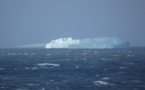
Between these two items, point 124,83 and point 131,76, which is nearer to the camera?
point 124,83

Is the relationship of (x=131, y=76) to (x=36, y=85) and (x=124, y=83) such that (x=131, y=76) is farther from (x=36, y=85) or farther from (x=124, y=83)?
(x=36, y=85)

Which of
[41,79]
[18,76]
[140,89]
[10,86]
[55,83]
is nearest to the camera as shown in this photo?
[140,89]

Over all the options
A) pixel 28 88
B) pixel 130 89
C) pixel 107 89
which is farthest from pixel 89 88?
pixel 28 88

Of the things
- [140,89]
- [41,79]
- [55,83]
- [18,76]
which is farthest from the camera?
[18,76]

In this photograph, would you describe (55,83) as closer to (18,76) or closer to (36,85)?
(36,85)

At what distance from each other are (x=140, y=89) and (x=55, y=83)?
1466 cm

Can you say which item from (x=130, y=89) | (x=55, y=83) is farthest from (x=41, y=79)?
(x=130, y=89)

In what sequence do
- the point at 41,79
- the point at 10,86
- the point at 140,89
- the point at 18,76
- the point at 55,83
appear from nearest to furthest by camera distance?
the point at 140,89
the point at 10,86
the point at 55,83
the point at 41,79
the point at 18,76

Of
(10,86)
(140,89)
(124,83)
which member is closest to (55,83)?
(10,86)

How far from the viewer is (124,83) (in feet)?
175

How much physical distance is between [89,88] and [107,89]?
279 centimetres

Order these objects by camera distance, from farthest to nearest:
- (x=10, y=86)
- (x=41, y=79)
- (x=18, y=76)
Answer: (x=18, y=76)
(x=41, y=79)
(x=10, y=86)

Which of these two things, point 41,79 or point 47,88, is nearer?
point 47,88

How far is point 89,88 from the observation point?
48562mm
